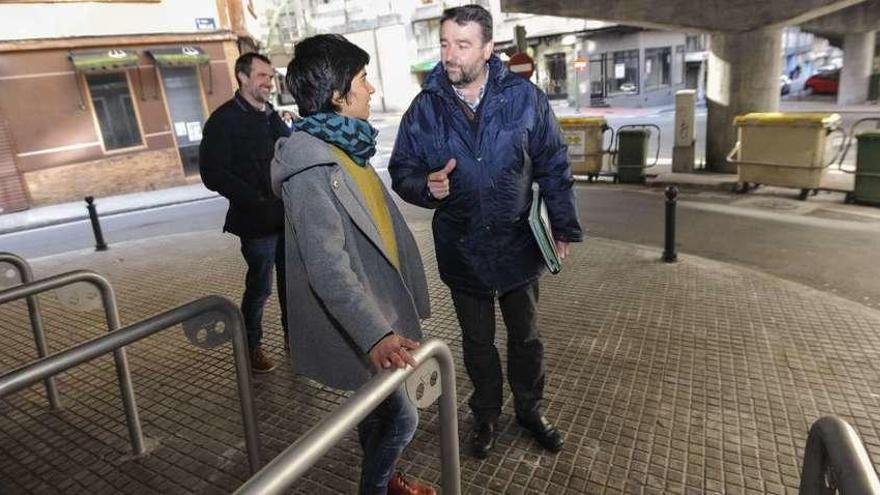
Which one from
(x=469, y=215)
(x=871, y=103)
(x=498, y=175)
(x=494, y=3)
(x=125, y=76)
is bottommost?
(x=871, y=103)

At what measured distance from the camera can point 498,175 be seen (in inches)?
105

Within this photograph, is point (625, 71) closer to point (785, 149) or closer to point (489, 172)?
point (785, 149)

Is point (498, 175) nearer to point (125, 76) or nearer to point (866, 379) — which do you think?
point (866, 379)

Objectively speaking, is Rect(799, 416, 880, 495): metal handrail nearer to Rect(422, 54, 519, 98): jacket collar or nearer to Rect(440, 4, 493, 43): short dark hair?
Rect(422, 54, 519, 98): jacket collar

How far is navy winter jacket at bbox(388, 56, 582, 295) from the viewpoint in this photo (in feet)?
8.73

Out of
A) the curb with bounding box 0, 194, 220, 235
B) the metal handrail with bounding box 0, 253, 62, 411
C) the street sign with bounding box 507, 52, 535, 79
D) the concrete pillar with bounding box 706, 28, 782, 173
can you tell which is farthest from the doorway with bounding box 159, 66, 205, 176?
the metal handrail with bounding box 0, 253, 62, 411

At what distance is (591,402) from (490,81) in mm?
1985

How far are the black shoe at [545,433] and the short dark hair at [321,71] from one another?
76.1 inches

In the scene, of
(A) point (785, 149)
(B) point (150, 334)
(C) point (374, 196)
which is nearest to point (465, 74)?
(C) point (374, 196)

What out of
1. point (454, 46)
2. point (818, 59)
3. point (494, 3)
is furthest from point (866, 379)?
point (818, 59)

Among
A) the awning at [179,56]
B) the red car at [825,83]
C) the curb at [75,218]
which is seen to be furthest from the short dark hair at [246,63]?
the red car at [825,83]

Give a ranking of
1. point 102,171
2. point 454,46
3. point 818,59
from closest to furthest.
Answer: point 454,46 → point 102,171 → point 818,59

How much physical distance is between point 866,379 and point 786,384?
1.70 feet

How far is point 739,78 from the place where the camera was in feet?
38.3
